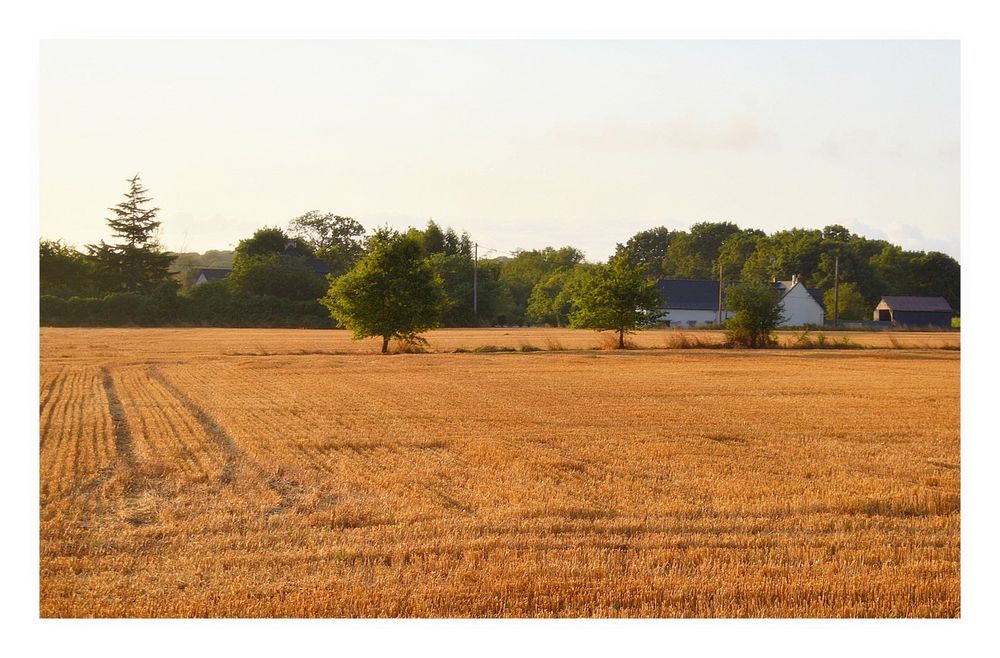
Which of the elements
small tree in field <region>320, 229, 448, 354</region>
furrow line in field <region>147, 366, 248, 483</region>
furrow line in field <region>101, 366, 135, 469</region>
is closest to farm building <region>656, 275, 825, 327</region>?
small tree in field <region>320, 229, 448, 354</region>

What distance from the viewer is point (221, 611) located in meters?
7.52

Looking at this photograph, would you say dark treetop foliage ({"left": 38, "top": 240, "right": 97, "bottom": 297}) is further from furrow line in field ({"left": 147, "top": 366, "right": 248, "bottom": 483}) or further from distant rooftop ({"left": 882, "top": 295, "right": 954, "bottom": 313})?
distant rooftop ({"left": 882, "top": 295, "right": 954, "bottom": 313})

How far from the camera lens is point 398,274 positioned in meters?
42.0

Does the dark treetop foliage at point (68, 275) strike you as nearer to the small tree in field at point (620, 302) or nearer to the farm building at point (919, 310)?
the small tree in field at point (620, 302)

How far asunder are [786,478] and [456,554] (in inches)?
224

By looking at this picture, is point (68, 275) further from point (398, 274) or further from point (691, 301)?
point (691, 301)

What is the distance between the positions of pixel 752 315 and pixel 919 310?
48.6 m

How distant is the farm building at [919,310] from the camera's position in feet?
288

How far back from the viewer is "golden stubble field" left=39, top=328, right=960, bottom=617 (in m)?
7.90

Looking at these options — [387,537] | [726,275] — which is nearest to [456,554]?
[387,537]

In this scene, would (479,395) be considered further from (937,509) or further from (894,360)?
(894,360)

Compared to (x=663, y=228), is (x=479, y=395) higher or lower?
lower

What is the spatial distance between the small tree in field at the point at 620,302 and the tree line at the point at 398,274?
10 cm

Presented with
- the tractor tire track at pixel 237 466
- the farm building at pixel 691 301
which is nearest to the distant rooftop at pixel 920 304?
the farm building at pixel 691 301
